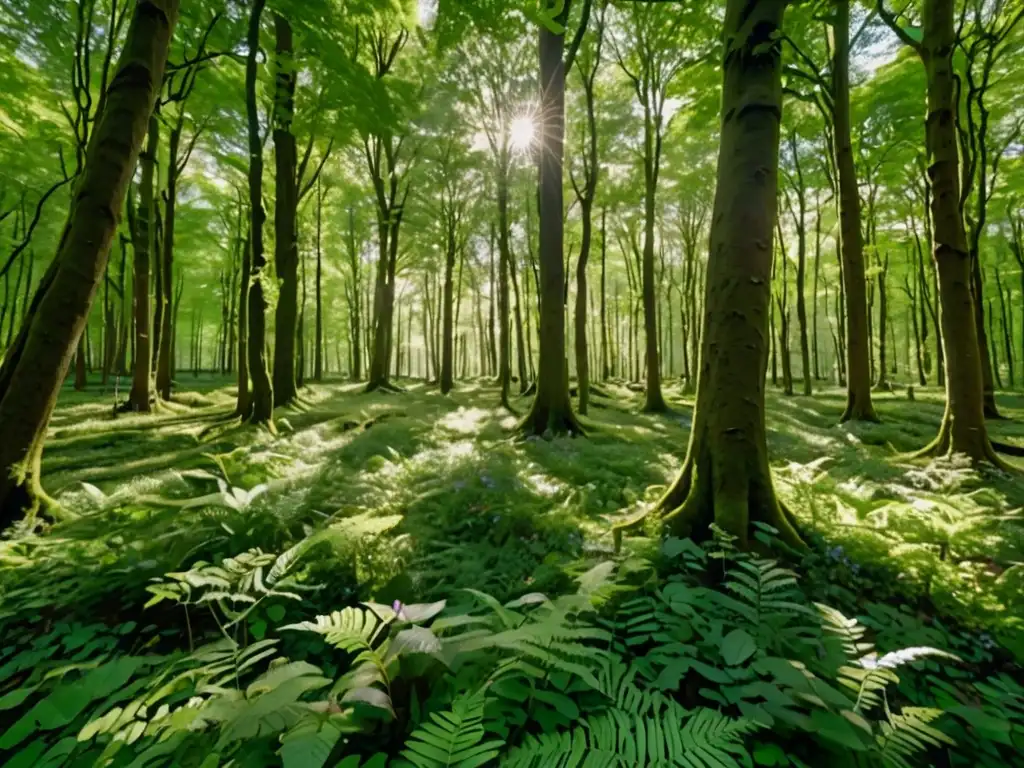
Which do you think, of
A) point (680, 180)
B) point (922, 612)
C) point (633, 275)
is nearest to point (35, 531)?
point (922, 612)

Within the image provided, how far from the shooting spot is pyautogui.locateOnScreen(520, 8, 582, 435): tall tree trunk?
28.0 feet

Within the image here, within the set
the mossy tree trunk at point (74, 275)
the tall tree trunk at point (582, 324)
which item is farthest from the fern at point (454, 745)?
the tall tree trunk at point (582, 324)

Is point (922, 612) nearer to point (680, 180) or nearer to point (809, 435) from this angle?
point (809, 435)

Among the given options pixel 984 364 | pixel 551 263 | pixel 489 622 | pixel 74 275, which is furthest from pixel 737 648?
pixel 984 364

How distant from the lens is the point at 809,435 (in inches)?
342

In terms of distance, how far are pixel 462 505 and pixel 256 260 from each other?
6.19 meters

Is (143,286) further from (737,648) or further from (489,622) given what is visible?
(737,648)

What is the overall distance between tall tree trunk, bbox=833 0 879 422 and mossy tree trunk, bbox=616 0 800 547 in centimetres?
804

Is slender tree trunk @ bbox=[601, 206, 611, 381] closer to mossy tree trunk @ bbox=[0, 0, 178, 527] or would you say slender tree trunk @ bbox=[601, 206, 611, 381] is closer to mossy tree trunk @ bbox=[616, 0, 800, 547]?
mossy tree trunk @ bbox=[616, 0, 800, 547]

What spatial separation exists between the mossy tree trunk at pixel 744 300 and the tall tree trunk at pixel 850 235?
8038 millimetres

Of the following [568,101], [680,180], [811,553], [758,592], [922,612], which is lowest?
[922,612]

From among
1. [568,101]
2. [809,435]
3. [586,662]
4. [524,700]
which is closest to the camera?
[524,700]

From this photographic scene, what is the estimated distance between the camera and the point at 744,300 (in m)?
3.46

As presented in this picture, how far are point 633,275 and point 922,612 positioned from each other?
89.5 ft
